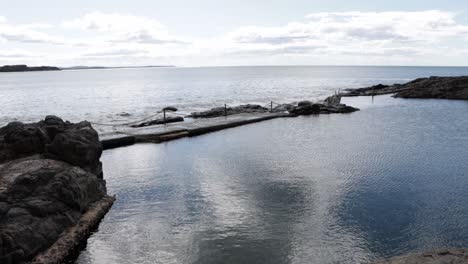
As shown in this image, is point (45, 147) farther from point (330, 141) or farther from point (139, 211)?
point (330, 141)

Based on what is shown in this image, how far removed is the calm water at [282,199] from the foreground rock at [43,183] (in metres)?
1.66

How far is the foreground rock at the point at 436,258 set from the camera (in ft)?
47.9

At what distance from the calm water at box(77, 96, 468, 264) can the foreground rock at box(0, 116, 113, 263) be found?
166 centimetres

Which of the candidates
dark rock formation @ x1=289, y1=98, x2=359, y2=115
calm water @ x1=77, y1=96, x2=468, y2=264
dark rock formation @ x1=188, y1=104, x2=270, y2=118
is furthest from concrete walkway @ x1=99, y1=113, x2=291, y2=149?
dark rock formation @ x1=289, y1=98, x2=359, y2=115

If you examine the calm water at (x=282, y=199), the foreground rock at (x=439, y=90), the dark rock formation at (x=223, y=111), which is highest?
the foreground rock at (x=439, y=90)

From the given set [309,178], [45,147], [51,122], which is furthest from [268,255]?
[51,122]

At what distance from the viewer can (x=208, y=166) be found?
3070 centimetres

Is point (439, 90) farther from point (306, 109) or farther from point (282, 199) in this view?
point (282, 199)

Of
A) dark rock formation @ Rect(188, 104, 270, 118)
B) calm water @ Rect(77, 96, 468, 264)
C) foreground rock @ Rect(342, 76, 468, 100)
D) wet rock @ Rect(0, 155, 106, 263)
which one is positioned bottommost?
calm water @ Rect(77, 96, 468, 264)

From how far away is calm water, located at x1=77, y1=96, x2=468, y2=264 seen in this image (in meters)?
17.3

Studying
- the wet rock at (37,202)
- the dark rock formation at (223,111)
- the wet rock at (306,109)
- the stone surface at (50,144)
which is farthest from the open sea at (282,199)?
the wet rock at (306,109)

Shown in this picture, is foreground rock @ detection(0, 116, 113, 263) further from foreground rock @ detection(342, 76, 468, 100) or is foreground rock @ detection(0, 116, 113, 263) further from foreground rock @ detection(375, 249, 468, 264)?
foreground rock @ detection(342, 76, 468, 100)

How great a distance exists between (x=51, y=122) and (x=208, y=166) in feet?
36.4

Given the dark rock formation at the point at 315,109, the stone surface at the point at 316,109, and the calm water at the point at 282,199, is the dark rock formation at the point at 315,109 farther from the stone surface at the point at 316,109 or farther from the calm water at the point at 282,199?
the calm water at the point at 282,199
